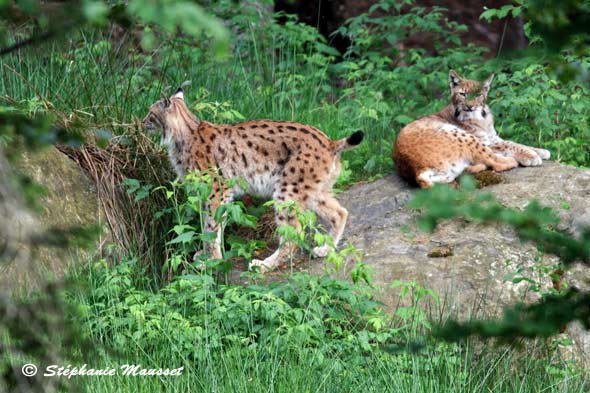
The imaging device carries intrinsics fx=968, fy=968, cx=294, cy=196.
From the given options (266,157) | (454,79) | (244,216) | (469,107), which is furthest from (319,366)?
(454,79)

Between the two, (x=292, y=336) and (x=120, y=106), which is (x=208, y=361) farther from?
(x=120, y=106)

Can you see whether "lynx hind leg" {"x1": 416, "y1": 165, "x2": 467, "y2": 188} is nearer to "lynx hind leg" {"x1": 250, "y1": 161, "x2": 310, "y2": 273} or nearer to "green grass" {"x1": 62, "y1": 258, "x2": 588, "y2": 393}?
"lynx hind leg" {"x1": 250, "y1": 161, "x2": 310, "y2": 273}

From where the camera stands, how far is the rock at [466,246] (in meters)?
5.26

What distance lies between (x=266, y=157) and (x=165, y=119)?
0.78 metres

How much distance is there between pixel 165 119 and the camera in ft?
21.9

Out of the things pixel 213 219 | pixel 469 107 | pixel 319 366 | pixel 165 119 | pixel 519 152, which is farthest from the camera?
pixel 469 107

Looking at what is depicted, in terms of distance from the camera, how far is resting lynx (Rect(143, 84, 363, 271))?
6.33 metres

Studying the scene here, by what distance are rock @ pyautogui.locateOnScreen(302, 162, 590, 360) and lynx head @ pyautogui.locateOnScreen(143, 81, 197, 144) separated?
4.24ft

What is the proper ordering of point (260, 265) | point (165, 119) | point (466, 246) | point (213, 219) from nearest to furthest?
point (466, 246)
point (260, 265)
point (213, 219)
point (165, 119)

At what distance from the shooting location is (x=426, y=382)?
4012 mm

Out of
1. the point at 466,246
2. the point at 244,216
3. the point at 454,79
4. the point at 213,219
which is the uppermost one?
the point at 454,79

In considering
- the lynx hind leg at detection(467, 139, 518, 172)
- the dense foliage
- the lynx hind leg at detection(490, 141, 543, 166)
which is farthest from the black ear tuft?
the lynx hind leg at detection(490, 141, 543, 166)

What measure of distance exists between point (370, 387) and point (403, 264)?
1.67 metres

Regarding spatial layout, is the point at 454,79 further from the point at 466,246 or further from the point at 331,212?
the point at 466,246
